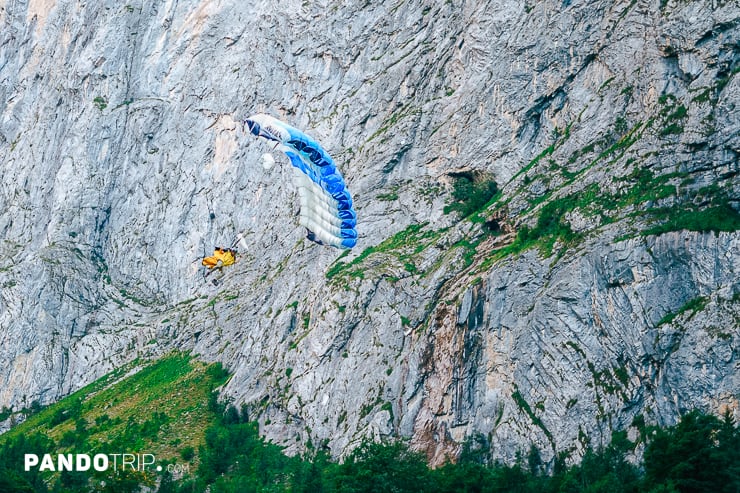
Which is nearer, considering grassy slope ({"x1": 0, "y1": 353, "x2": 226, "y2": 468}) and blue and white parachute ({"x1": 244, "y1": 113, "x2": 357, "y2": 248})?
blue and white parachute ({"x1": 244, "y1": 113, "x2": 357, "y2": 248})

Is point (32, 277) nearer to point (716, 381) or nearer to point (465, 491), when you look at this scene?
point (465, 491)

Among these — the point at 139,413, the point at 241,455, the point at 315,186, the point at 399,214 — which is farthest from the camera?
the point at 399,214

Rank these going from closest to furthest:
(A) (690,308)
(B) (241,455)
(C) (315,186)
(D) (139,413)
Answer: (A) (690,308), (C) (315,186), (B) (241,455), (D) (139,413)

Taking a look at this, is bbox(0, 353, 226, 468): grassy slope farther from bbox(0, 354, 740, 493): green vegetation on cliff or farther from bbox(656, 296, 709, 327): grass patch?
bbox(656, 296, 709, 327): grass patch

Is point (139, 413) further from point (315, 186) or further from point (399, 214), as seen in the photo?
point (315, 186)

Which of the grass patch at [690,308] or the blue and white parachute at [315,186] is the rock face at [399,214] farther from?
the blue and white parachute at [315,186]

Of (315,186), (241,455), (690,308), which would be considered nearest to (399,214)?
(241,455)

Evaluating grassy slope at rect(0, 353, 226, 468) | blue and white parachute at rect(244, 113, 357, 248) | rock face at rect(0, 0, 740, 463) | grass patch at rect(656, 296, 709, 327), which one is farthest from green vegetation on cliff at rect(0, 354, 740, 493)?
blue and white parachute at rect(244, 113, 357, 248)
